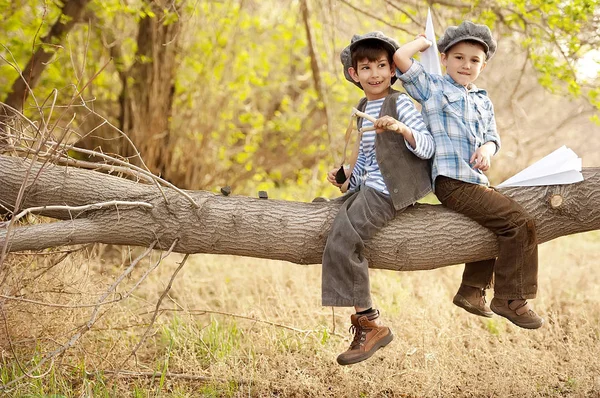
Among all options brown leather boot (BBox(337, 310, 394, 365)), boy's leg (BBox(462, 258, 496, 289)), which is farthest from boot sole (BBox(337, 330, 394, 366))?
boy's leg (BBox(462, 258, 496, 289))


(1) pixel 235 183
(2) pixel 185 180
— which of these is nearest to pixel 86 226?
(2) pixel 185 180

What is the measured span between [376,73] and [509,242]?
101 centimetres

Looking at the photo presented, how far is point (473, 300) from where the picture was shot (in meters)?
3.38

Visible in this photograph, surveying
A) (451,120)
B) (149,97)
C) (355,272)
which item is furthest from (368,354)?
(149,97)

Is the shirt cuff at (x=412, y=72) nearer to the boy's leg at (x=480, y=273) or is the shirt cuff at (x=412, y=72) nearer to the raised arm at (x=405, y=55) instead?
the raised arm at (x=405, y=55)

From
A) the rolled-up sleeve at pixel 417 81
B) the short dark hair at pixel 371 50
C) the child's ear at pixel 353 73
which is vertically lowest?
the rolled-up sleeve at pixel 417 81

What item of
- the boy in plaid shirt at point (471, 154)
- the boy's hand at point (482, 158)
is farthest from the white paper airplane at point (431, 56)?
the boy's hand at point (482, 158)

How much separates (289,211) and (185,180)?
14.1 feet

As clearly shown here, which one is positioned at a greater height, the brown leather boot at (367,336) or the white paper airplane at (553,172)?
the white paper airplane at (553,172)

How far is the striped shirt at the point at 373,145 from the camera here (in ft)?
9.86

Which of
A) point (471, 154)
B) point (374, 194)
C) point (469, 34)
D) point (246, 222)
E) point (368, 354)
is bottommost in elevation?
point (368, 354)

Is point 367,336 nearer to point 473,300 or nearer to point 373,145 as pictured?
point 473,300

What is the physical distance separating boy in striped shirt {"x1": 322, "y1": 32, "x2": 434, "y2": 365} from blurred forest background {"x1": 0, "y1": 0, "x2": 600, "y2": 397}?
2.34 feet

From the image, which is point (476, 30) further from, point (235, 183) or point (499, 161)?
point (499, 161)
